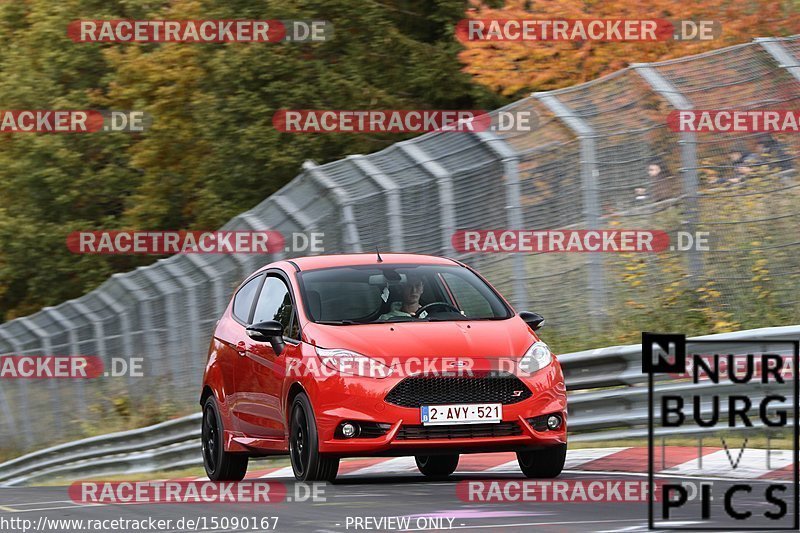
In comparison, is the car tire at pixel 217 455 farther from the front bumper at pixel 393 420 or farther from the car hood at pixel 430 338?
the front bumper at pixel 393 420

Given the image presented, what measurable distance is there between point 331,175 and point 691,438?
6913 millimetres

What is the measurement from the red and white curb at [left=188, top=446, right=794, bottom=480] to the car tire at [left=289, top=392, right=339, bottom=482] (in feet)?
5.78

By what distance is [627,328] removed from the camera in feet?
51.6

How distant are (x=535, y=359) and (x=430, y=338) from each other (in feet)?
2.34

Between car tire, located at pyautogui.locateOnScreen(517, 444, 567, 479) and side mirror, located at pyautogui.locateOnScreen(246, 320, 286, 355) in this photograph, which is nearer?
car tire, located at pyautogui.locateOnScreen(517, 444, 567, 479)

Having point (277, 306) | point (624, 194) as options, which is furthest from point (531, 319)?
point (624, 194)

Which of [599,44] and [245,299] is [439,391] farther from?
[599,44]

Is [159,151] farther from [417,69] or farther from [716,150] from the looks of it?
[716,150]

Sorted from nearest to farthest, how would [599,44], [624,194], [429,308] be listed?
[429,308]
[624,194]
[599,44]

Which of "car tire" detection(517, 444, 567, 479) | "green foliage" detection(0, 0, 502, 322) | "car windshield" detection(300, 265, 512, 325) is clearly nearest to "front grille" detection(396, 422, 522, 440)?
"car tire" detection(517, 444, 567, 479)

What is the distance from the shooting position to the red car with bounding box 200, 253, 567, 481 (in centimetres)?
1062

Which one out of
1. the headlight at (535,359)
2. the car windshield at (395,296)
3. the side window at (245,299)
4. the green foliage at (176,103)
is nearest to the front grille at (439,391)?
the headlight at (535,359)

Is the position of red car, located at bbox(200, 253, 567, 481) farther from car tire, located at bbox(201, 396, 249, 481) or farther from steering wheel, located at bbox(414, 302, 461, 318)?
car tire, located at bbox(201, 396, 249, 481)

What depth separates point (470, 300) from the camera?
12141mm
